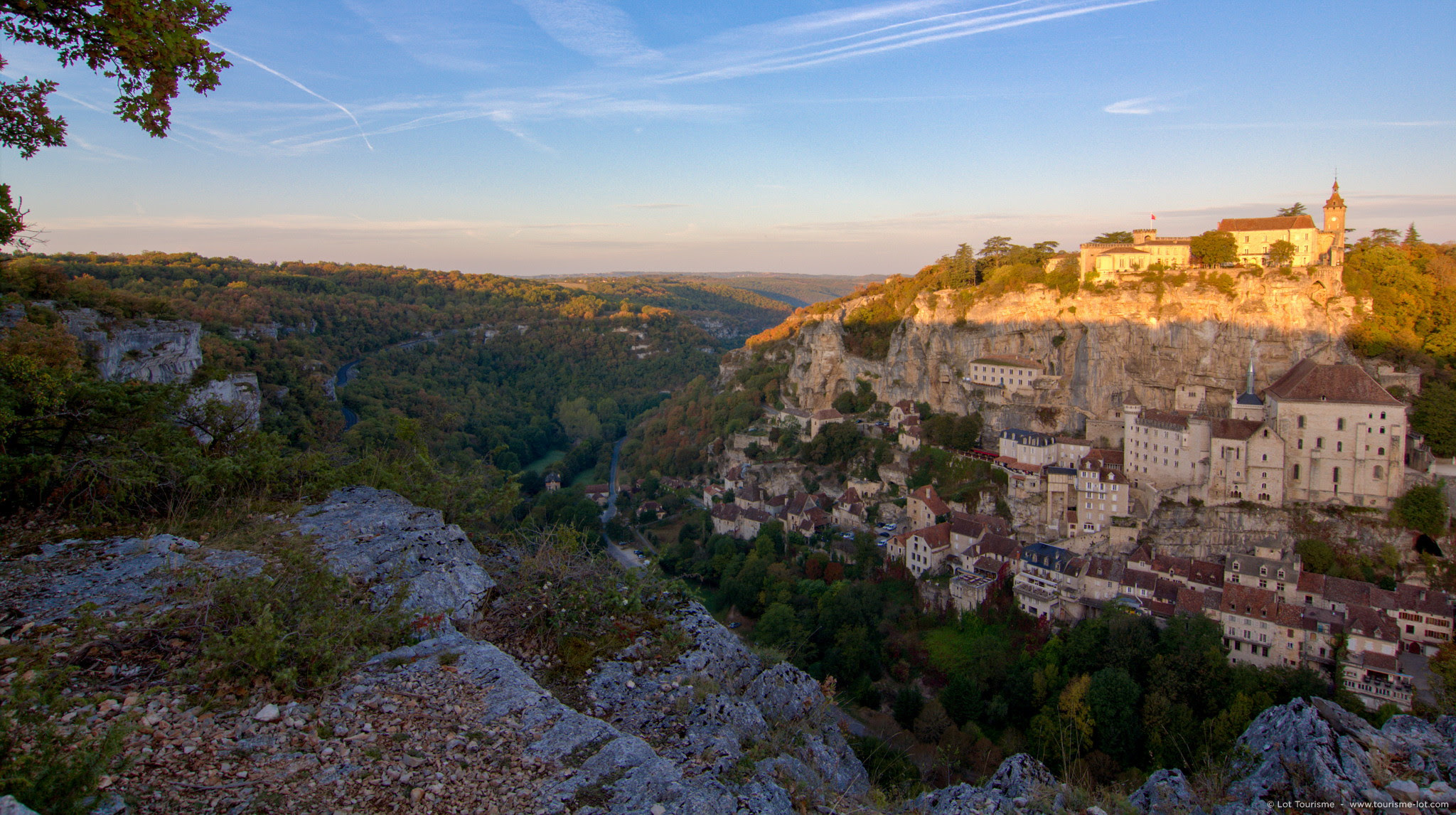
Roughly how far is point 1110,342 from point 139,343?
128 ft

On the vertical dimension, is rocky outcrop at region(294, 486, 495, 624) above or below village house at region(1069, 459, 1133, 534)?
above

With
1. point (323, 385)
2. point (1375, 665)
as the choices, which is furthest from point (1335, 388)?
point (323, 385)

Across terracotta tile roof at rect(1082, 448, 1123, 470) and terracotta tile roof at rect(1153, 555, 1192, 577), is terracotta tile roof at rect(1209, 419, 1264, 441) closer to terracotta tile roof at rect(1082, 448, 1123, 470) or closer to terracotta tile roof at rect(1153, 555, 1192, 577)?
terracotta tile roof at rect(1082, 448, 1123, 470)

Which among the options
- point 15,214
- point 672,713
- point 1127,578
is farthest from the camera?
point 1127,578

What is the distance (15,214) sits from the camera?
5.16 meters

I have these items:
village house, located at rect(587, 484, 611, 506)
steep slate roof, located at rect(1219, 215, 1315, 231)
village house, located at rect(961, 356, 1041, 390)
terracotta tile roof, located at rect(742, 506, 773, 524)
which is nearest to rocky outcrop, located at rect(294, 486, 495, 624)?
terracotta tile roof, located at rect(742, 506, 773, 524)

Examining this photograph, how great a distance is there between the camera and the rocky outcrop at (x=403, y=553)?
4.82 meters

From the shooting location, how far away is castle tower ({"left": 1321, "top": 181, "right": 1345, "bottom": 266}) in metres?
31.3

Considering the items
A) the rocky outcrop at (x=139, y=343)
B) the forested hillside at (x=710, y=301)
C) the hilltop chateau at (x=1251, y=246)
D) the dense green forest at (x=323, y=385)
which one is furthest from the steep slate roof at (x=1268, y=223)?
the forested hillside at (x=710, y=301)

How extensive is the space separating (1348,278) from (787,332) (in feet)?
129

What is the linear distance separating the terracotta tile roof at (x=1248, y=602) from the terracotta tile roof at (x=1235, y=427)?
21.2 ft

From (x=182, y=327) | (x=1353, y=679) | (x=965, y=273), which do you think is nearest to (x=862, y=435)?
(x=965, y=273)

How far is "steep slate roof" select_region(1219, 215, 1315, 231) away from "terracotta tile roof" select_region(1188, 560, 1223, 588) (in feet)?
65.1

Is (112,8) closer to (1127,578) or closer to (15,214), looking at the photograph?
(15,214)
